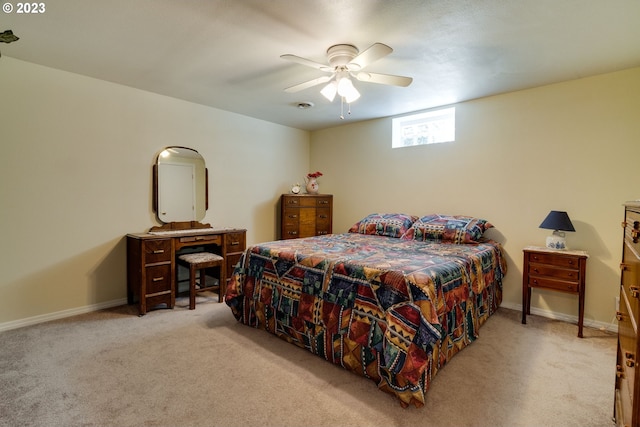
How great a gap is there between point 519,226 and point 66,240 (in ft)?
15.5

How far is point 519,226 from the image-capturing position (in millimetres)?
3357

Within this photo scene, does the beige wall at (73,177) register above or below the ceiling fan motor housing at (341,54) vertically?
below

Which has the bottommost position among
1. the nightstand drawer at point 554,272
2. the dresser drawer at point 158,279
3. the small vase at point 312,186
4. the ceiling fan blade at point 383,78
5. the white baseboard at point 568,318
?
the white baseboard at point 568,318

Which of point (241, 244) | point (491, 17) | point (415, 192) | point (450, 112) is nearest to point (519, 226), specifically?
point (415, 192)

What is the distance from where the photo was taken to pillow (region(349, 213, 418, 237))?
380 cm

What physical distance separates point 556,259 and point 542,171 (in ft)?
3.13

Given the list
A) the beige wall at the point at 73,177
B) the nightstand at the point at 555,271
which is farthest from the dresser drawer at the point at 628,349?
the beige wall at the point at 73,177

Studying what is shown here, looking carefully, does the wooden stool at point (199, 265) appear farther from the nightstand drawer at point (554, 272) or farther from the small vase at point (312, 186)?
the nightstand drawer at point (554, 272)

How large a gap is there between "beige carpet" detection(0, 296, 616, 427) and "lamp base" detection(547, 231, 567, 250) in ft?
2.55

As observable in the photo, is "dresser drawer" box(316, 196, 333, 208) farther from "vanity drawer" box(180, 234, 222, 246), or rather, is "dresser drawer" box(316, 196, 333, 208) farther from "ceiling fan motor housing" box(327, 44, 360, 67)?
"ceiling fan motor housing" box(327, 44, 360, 67)

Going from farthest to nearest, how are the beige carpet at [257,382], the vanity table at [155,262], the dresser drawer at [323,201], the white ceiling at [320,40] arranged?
1. the dresser drawer at [323,201]
2. the vanity table at [155,262]
3. the white ceiling at [320,40]
4. the beige carpet at [257,382]

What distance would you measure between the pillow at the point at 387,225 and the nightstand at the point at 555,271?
1293mm

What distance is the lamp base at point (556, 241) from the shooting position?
292 centimetres

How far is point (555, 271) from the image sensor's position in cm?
283
